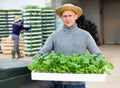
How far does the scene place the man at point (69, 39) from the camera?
12.6 ft

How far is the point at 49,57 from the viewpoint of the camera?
3.60 m

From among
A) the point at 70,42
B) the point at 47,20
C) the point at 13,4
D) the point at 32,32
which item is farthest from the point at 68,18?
the point at 13,4

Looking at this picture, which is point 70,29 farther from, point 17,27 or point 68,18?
point 17,27

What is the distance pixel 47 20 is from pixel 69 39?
11.8 meters

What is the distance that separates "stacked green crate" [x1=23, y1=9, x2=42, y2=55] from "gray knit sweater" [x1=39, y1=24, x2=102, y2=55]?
1089cm

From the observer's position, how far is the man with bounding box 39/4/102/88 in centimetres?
386

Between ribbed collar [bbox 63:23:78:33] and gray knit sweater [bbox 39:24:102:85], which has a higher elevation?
ribbed collar [bbox 63:23:78:33]

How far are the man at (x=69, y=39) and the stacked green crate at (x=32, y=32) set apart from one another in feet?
35.7

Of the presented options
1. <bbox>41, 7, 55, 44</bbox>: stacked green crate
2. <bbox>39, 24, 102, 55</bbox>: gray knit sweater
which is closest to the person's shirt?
<bbox>41, 7, 55, 44</bbox>: stacked green crate

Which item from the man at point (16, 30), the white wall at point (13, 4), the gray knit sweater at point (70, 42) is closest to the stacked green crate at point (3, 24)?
the white wall at point (13, 4)

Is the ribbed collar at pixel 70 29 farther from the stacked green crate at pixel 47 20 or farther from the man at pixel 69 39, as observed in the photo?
the stacked green crate at pixel 47 20

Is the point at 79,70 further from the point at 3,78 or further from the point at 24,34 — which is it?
the point at 24,34

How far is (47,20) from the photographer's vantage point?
15.7 m

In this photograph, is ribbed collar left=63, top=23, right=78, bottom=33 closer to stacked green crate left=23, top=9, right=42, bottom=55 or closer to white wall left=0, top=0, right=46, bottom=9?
stacked green crate left=23, top=9, right=42, bottom=55
